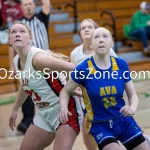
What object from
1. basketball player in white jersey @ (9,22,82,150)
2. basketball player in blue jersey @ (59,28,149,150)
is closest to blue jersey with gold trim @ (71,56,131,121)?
basketball player in blue jersey @ (59,28,149,150)

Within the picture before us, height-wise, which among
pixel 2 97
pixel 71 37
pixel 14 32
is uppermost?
pixel 14 32

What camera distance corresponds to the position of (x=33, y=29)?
247 inches

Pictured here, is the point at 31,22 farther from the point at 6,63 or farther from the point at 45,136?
the point at 6,63

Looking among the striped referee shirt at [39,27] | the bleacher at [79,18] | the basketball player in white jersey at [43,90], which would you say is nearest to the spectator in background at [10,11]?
the bleacher at [79,18]

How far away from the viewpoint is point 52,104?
3857 millimetres

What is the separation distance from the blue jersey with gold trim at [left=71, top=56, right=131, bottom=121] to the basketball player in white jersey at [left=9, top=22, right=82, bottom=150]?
186mm

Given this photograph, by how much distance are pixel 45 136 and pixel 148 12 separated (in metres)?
8.50

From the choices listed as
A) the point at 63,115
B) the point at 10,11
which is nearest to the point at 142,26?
the point at 10,11

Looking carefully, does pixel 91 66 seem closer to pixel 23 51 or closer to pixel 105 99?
pixel 105 99

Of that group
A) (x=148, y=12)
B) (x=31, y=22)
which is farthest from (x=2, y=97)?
(x=148, y=12)

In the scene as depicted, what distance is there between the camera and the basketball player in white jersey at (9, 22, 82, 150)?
3.68 meters

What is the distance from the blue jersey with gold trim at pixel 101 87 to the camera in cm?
350

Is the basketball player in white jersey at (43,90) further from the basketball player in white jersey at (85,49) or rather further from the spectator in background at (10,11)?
the spectator in background at (10,11)

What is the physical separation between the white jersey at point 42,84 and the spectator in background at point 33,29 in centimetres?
233
